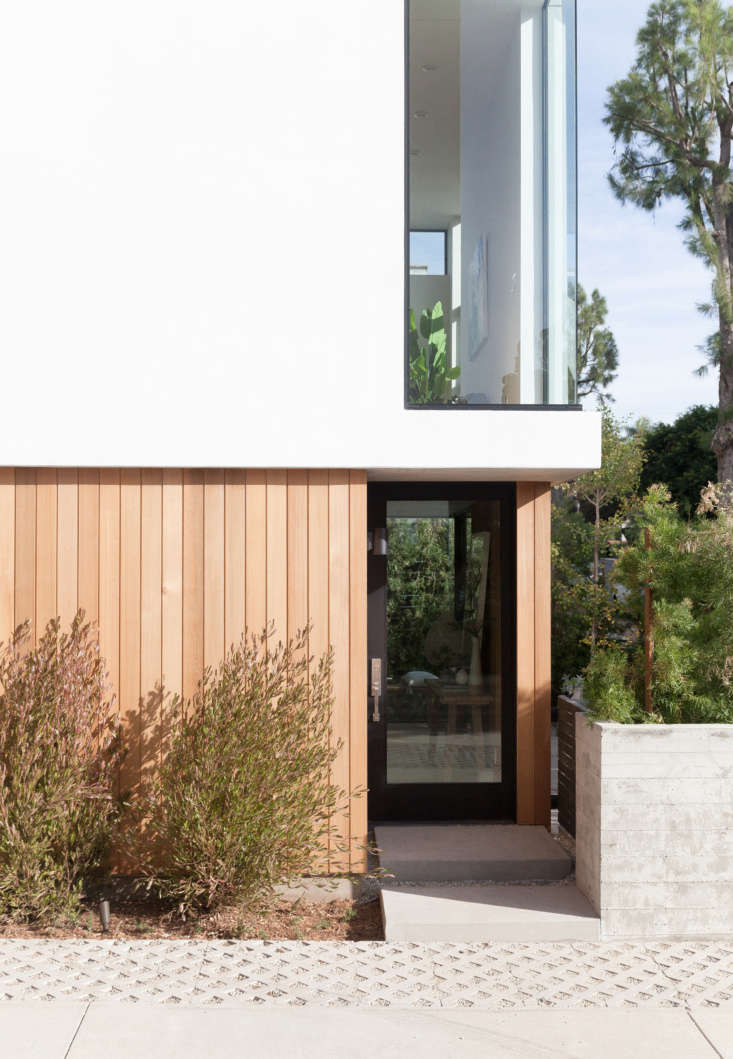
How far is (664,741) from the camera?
554 cm

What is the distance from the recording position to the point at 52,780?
5.67 metres

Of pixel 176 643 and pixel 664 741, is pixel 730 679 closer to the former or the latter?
pixel 664 741

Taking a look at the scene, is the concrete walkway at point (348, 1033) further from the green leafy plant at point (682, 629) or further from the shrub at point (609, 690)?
the green leafy plant at point (682, 629)

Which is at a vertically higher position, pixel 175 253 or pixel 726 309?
pixel 726 309

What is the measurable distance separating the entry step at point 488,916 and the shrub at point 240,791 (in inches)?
23.9

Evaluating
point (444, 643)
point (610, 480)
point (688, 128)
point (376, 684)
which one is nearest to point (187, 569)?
point (376, 684)

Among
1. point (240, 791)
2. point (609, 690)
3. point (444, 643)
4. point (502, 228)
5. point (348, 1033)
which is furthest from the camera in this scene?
point (444, 643)

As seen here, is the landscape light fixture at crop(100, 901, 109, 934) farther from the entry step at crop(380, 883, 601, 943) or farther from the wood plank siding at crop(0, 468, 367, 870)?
the entry step at crop(380, 883, 601, 943)

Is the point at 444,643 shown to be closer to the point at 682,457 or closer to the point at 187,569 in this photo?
the point at 187,569

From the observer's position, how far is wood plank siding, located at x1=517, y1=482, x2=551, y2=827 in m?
7.09

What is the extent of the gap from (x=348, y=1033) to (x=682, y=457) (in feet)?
80.4

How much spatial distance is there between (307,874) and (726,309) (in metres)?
13.4

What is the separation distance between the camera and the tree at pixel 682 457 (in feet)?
85.0

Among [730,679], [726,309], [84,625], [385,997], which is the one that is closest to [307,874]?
[385,997]
